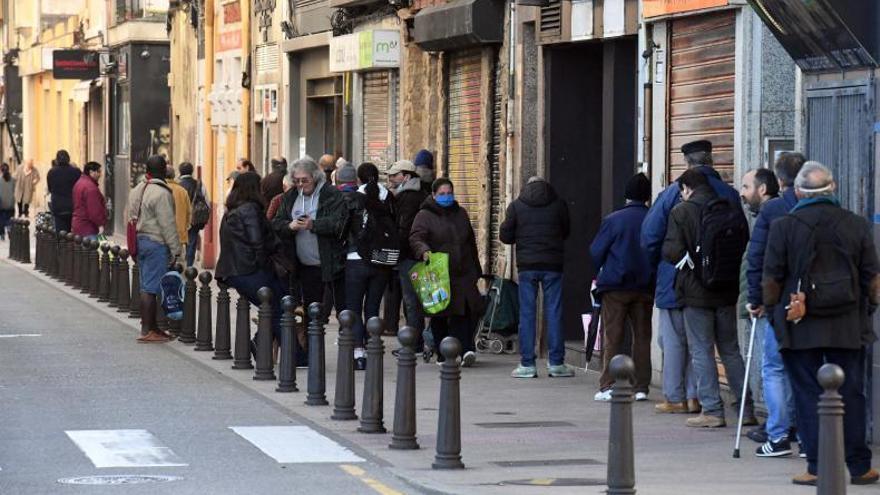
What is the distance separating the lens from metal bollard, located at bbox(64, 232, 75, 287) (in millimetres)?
29797

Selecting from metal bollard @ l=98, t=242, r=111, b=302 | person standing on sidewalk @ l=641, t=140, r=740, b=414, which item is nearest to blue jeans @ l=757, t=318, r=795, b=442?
person standing on sidewalk @ l=641, t=140, r=740, b=414

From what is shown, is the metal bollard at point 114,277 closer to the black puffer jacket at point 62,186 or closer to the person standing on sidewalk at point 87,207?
the person standing on sidewalk at point 87,207

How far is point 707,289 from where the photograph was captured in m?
13.7

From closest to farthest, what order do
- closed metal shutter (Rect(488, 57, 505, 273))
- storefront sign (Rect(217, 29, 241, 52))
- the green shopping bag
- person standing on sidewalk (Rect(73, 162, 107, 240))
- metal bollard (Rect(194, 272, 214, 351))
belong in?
the green shopping bag < metal bollard (Rect(194, 272, 214, 351)) < closed metal shutter (Rect(488, 57, 505, 273)) < person standing on sidewalk (Rect(73, 162, 107, 240)) < storefront sign (Rect(217, 29, 241, 52))

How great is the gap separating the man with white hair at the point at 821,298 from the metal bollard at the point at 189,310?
10098 millimetres

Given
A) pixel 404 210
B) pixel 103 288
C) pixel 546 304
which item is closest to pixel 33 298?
pixel 103 288

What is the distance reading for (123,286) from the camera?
24.9 meters

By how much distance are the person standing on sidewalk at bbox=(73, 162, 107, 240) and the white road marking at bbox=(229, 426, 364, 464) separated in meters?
16.3

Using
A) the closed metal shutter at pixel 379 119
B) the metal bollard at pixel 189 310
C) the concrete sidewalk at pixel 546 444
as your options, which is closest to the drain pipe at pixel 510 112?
the concrete sidewalk at pixel 546 444

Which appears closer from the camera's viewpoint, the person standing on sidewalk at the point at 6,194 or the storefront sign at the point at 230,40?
the storefront sign at the point at 230,40

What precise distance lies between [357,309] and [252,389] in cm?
183

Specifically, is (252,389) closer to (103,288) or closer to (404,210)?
(404,210)

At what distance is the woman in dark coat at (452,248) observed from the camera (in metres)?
18.1

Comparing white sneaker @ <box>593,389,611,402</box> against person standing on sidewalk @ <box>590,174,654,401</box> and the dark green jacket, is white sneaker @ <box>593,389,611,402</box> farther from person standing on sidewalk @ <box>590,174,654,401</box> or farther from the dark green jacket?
the dark green jacket
